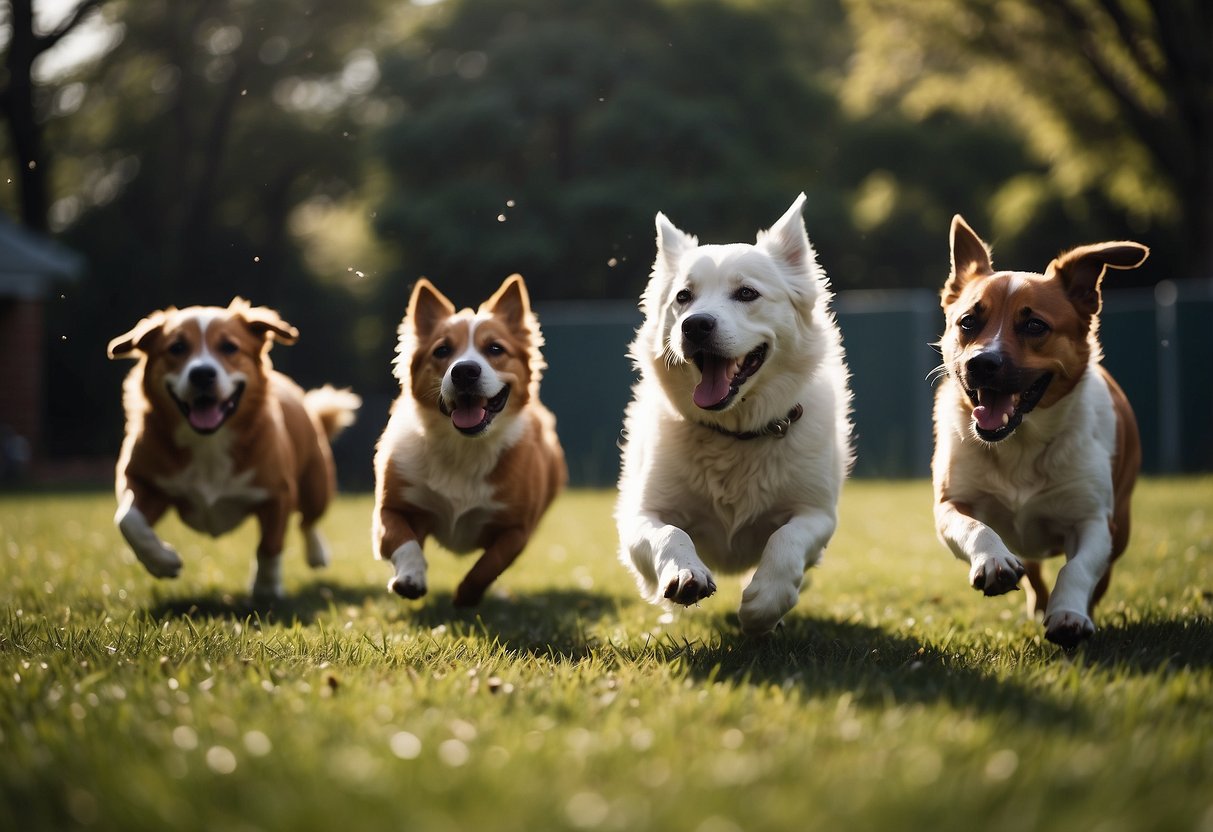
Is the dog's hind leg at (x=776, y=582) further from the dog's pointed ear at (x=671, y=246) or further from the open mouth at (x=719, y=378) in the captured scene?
the dog's pointed ear at (x=671, y=246)

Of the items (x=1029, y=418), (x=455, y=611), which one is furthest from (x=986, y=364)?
(x=455, y=611)

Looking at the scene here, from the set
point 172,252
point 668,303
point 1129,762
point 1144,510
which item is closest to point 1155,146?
point 1144,510

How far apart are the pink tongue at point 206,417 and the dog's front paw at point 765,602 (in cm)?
292

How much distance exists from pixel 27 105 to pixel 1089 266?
2145 cm

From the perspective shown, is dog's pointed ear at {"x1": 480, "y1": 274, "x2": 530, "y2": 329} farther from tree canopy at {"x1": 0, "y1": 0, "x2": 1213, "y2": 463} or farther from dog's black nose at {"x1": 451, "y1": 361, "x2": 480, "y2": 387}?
tree canopy at {"x1": 0, "y1": 0, "x2": 1213, "y2": 463}

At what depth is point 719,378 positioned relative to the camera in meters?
4.66

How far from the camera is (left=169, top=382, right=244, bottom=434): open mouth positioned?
569 centimetres

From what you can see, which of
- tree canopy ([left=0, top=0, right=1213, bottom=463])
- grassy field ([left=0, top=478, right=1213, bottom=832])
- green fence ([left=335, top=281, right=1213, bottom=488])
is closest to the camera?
grassy field ([left=0, top=478, right=1213, bottom=832])

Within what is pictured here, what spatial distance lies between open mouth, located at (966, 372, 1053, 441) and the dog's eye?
0.53ft

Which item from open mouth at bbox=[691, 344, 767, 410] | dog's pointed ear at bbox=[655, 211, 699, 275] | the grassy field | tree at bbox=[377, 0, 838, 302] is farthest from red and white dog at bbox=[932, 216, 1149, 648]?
tree at bbox=[377, 0, 838, 302]

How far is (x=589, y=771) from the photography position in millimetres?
2670

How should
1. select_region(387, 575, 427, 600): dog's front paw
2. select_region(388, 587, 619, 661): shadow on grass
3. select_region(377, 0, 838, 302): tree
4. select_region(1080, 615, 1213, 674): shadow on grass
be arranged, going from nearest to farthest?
select_region(1080, 615, 1213, 674): shadow on grass
select_region(388, 587, 619, 661): shadow on grass
select_region(387, 575, 427, 600): dog's front paw
select_region(377, 0, 838, 302): tree

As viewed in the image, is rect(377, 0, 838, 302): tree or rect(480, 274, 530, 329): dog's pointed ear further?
rect(377, 0, 838, 302): tree

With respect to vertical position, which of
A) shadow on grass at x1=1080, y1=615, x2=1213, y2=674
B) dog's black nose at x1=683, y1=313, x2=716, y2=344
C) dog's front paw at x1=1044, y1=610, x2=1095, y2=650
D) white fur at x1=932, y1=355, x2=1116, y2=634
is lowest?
shadow on grass at x1=1080, y1=615, x2=1213, y2=674
